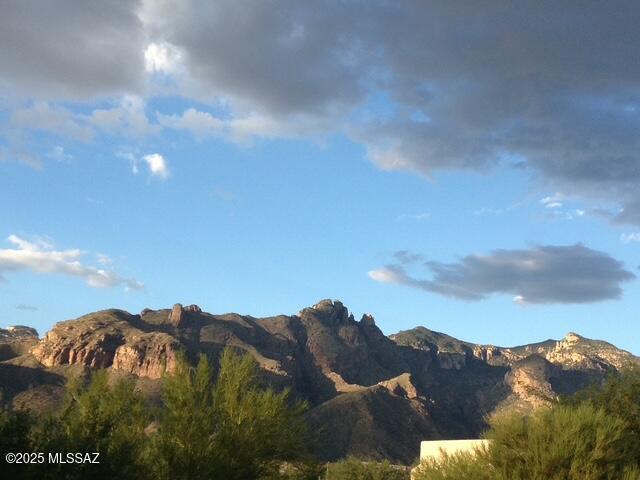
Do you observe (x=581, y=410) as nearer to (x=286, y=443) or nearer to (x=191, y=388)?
(x=286, y=443)

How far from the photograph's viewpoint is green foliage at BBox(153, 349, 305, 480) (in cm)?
2588


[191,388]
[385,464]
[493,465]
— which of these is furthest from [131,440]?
[385,464]

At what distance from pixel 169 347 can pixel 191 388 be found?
140046 millimetres

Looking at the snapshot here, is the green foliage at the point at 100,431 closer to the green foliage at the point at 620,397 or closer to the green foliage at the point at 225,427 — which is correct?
the green foliage at the point at 225,427

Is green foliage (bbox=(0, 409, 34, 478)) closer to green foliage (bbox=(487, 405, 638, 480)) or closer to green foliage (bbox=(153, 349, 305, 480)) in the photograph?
green foliage (bbox=(153, 349, 305, 480))

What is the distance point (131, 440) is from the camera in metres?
27.6

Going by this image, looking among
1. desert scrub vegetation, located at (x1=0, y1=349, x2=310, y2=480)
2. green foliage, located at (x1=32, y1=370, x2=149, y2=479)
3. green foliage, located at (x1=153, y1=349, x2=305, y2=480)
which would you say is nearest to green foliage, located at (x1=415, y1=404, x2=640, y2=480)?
green foliage, located at (x1=153, y1=349, x2=305, y2=480)

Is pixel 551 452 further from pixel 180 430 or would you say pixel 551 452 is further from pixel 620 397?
pixel 180 430

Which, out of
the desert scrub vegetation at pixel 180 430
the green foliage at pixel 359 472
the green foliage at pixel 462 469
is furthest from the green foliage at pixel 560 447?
the green foliage at pixel 359 472

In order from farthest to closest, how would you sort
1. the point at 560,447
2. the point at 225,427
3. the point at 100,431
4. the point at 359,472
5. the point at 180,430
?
the point at 359,472 → the point at 225,427 → the point at 100,431 → the point at 180,430 → the point at 560,447

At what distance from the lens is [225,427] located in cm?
2756

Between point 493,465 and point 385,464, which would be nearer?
point 493,465

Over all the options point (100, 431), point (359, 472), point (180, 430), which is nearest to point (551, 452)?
point (180, 430)

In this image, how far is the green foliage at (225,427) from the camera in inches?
1019
